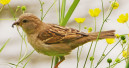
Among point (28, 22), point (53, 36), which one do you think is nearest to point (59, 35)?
point (53, 36)

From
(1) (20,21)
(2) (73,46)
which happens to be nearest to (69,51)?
(2) (73,46)

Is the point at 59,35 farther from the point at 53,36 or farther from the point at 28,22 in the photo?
the point at 28,22

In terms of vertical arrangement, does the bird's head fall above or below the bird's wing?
above

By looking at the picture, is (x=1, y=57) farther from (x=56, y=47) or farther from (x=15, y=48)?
(x=56, y=47)
